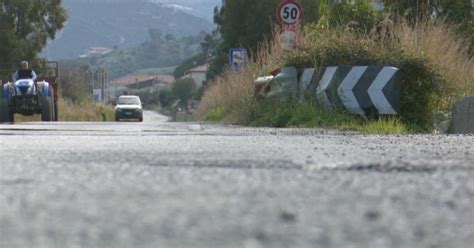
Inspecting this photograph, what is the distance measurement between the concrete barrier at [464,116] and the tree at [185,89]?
10609 centimetres

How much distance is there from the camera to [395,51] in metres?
10.8

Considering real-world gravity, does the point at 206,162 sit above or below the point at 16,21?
below

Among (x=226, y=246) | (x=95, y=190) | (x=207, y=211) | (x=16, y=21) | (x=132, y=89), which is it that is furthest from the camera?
(x=132, y=89)

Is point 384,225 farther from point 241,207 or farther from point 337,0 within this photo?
point 337,0

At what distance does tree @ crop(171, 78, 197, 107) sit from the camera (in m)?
117

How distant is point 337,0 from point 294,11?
7.19 meters

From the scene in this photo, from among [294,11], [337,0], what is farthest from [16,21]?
[294,11]

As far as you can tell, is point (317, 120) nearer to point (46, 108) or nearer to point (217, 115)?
point (46, 108)

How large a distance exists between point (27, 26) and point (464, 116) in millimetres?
35648

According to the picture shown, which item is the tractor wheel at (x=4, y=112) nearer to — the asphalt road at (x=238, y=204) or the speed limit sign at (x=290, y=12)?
the speed limit sign at (x=290, y=12)

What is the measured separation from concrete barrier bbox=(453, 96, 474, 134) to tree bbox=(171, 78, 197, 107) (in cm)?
10609

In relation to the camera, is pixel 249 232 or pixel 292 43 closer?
pixel 249 232

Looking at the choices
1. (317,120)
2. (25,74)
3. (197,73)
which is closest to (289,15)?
(317,120)

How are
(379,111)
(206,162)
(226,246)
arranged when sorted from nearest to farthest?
1. (226,246)
2. (206,162)
3. (379,111)
